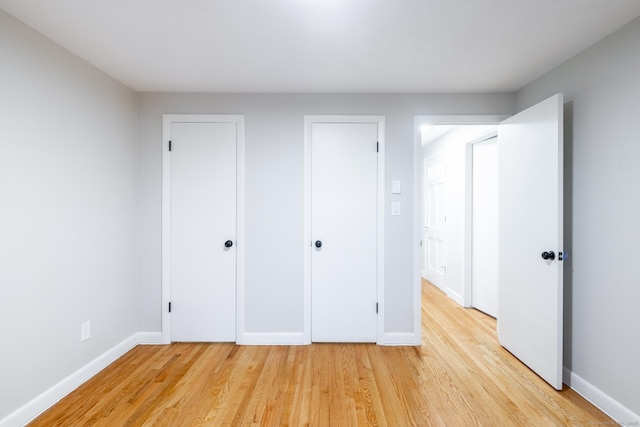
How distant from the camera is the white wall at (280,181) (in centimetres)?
266

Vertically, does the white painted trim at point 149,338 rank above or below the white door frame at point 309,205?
below

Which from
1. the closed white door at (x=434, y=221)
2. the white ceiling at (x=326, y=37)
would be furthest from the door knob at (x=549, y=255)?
the closed white door at (x=434, y=221)

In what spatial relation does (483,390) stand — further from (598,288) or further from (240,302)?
(240,302)

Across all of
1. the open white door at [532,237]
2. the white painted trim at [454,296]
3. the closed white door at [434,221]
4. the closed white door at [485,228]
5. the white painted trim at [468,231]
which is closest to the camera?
the open white door at [532,237]

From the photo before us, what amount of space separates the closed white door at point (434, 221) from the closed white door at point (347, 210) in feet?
7.15

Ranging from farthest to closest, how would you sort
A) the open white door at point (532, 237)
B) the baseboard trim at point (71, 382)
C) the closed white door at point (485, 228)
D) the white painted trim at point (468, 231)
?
the white painted trim at point (468, 231), the closed white door at point (485, 228), the open white door at point (532, 237), the baseboard trim at point (71, 382)

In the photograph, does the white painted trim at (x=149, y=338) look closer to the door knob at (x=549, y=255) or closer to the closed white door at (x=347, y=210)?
the closed white door at (x=347, y=210)

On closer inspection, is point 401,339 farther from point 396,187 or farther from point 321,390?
point 396,187

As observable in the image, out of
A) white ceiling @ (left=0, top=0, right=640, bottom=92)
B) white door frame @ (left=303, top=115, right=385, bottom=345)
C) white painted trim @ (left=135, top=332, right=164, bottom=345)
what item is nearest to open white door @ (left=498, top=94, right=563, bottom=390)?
white ceiling @ (left=0, top=0, right=640, bottom=92)

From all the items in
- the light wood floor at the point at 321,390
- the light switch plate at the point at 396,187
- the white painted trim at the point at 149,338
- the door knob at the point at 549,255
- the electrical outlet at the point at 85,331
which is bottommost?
the light wood floor at the point at 321,390

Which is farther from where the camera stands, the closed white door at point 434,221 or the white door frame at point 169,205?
the closed white door at point 434,221

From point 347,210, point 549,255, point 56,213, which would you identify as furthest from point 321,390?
point 56,213

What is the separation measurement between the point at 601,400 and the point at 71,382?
344 cm

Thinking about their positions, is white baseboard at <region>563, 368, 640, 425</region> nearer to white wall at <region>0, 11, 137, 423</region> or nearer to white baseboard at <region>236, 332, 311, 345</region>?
white baseboard at <region>236, 332, 311, 345</region>
